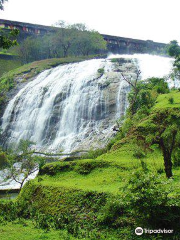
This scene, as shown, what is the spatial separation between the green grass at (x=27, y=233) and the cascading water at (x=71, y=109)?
47.5 feet

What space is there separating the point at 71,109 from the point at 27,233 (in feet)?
66.9

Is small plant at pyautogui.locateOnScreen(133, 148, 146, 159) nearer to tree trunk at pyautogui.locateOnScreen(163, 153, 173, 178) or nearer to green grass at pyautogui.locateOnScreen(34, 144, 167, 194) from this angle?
green grass at pyautogui.locateOnScreen(34, 144, 167, 194)

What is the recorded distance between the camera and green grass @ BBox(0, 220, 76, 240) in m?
6.15

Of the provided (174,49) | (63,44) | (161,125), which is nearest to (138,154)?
(161,125)

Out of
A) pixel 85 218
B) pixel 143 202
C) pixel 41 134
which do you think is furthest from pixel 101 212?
pixel 41 134

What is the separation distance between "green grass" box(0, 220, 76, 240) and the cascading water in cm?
1446

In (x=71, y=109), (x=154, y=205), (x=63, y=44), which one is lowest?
(x=71, y=109)

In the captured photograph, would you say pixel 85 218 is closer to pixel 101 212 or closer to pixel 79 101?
pixel 101 212

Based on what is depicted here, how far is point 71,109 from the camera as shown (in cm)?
2653

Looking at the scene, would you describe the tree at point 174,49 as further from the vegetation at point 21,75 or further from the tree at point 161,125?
the vegetation at point 21,75

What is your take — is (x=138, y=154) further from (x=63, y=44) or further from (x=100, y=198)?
(x=63, y=44)

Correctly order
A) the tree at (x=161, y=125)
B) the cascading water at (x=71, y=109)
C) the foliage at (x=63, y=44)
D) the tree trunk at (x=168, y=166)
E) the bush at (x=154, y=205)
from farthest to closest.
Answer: the foliage at (x=63, y=44), the cascading water at (x=71, y=109), the tree at (x=161, y=125), the tree trunk at (x=168, y=166), the bush at (x=154, y=205)

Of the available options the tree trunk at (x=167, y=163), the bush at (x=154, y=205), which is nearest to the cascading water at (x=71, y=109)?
the tree trunk at (x=167, y=163)

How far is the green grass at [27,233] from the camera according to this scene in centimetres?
615
